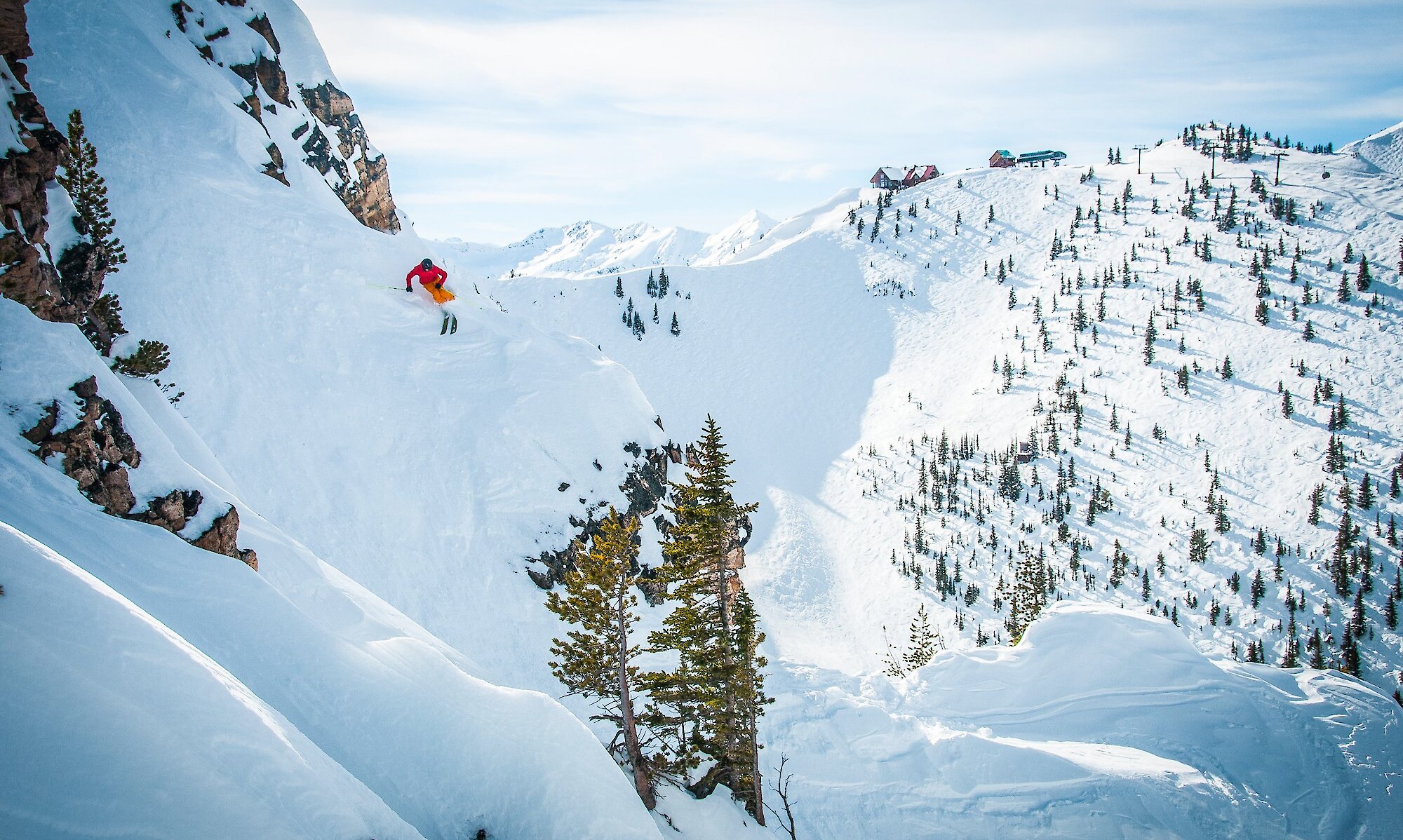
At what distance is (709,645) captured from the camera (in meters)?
20.3

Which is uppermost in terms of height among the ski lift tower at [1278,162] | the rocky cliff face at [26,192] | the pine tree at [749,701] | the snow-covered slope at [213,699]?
the ski lift tower at [1278,162]

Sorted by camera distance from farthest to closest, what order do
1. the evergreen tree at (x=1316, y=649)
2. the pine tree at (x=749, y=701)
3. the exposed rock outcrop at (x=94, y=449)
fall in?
the evergreen tree at (x=1316, y=649)
the pine tree at (x=749, y=701)
the exposed rock outcrop at (x=94, y=449)

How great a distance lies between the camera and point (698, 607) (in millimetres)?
19734

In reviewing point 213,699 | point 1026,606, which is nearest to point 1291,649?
point 1026,606

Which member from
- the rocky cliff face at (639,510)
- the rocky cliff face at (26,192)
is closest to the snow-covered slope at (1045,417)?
the rocky cliff face at (639,510)

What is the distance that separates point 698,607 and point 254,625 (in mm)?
11987

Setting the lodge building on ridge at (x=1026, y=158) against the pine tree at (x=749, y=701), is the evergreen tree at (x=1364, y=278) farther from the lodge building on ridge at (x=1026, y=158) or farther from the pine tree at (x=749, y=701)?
the pine tree at (x=749, y=701)

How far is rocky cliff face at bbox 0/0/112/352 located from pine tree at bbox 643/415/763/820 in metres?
17.9

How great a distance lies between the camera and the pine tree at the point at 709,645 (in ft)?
61.7

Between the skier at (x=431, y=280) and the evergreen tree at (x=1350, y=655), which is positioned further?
the evergreen tree at (x=1350, y=655)

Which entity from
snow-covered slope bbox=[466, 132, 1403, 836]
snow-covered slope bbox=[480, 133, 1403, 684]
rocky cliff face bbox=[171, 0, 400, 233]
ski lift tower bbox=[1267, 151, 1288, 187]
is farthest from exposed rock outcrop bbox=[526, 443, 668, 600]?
ski lift tower bbox=[1267, 151, 1288, 187]

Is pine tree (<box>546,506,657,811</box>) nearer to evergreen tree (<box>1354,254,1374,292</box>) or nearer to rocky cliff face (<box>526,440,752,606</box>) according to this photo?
rocky cliff face (<box>526,440,752,606</box>)

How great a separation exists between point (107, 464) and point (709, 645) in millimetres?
16725

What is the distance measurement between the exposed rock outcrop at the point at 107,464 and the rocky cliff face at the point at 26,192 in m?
4.31
